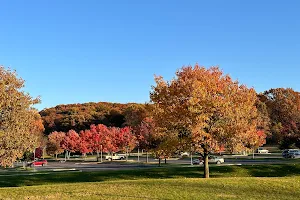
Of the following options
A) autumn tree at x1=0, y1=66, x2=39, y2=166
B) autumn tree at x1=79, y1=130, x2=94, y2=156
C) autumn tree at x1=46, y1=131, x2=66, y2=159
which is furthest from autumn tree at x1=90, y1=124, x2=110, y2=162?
autumn tree at x1=0, y1=66, x2=39, y2=166

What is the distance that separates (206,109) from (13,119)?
38.2 feet

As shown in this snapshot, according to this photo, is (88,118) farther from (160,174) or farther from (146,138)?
(160,174)

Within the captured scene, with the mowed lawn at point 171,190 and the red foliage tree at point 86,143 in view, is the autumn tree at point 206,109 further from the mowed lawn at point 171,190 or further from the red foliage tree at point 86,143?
the red foliage tree at point 86,143

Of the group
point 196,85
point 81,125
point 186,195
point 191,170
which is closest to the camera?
point 186,195

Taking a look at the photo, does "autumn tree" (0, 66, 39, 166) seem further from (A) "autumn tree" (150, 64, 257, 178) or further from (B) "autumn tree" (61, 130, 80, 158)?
(B) "autumn tree" (61, 130, 80, 158)

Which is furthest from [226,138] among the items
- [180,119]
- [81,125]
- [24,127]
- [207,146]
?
[81,125]

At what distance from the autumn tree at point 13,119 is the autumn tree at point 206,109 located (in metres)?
9.08

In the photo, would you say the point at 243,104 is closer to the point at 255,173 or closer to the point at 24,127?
the point at 255,173

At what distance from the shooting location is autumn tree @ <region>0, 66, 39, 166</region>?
18.7 m

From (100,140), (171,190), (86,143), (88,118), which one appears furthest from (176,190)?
(88,118)

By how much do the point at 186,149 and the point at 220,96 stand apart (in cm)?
415

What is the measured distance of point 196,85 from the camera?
922 inches

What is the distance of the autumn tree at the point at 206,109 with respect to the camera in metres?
23.4

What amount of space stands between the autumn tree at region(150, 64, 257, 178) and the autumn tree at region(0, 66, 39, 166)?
9.08 metres
